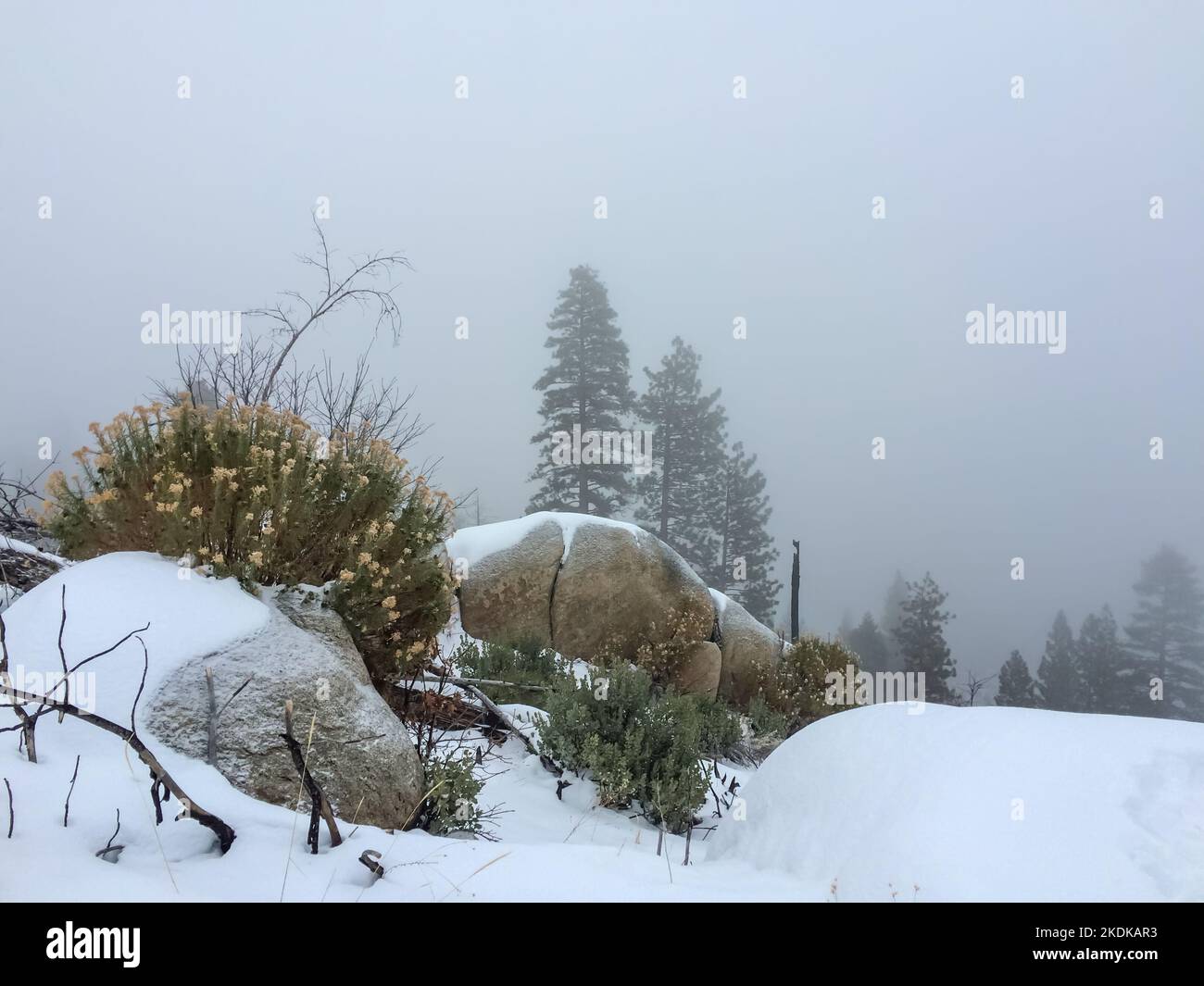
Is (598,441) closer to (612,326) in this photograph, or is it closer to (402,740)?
(612,326)

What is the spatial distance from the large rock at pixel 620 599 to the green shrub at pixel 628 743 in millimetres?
6683

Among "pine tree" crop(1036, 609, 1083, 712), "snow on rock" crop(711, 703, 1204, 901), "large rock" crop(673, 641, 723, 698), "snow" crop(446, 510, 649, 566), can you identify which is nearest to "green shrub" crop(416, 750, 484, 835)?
"snow on rock" crop(711, 703, 1204, 901)

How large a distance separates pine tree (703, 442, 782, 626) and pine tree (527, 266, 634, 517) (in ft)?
19.6

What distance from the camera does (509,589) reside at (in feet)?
40.8

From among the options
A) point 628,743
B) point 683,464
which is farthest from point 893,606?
point 628,743

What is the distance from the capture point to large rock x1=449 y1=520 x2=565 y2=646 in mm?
12301

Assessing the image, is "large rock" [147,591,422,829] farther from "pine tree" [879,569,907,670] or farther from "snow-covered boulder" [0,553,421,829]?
"pine tree" [879,569,907,670]

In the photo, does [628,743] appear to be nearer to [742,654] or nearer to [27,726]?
[27,726]

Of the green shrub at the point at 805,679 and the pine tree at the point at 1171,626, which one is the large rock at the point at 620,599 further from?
the pine tree at the point at 1171,626

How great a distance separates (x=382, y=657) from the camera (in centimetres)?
409

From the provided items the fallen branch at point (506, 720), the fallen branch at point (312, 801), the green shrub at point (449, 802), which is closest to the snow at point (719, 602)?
the fallen branch at point (506, 720)
